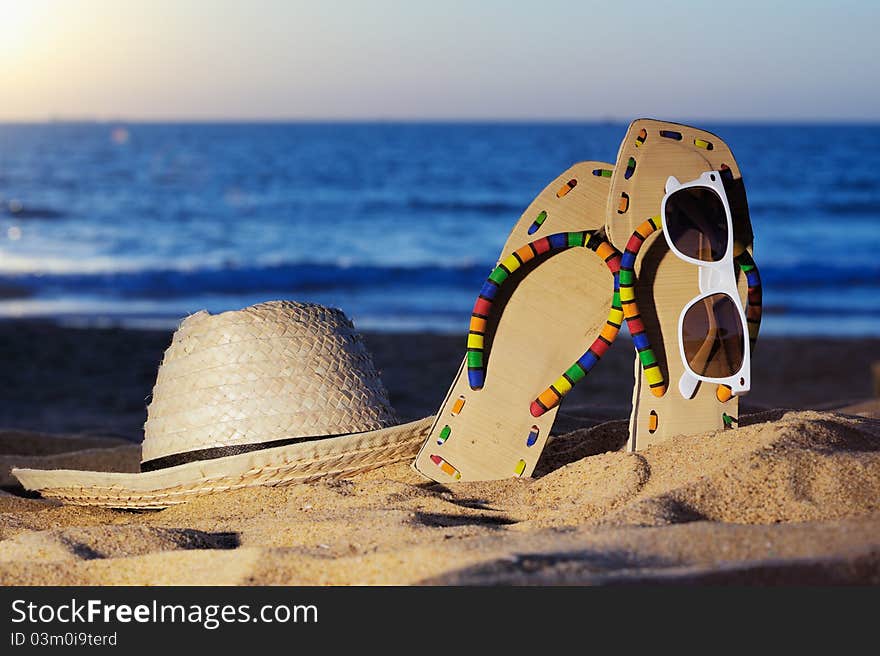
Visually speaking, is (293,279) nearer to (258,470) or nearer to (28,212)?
(28,212)

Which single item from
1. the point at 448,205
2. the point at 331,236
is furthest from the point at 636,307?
the point at 448,205

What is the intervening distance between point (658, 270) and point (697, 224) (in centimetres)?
16

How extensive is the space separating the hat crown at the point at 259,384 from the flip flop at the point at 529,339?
0.86 feet

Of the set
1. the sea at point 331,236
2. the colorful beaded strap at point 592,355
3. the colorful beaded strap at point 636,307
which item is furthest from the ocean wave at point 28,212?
the colorful beaded strap at point 636,307

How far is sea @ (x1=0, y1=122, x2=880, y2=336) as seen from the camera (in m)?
10.4

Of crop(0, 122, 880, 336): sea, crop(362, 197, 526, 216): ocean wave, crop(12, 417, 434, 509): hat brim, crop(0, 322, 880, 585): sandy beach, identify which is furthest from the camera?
crop(362, 197, 526, 216): ocean wave

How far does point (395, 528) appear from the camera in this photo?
6.95ft

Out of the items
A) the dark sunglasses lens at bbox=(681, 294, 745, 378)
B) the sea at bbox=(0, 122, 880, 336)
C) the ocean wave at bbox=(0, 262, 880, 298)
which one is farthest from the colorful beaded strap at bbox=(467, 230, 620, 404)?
the ocean wave at bbox=(0, 262, 880, 298)

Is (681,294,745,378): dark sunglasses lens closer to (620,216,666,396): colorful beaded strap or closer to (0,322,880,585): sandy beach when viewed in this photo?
(620,216,666,396): colorful beaded strap

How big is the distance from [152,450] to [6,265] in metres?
11.0

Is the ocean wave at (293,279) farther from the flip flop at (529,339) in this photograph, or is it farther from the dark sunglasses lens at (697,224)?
the dark sunglasses lens at (697,224)

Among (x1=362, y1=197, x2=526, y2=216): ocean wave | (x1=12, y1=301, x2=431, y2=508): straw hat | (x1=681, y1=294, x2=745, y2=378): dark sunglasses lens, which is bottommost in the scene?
(x1=362, y1=197, x2=526, y2=216): ocean wave

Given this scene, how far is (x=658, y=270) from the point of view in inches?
108

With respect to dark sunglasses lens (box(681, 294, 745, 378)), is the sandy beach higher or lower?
lower
